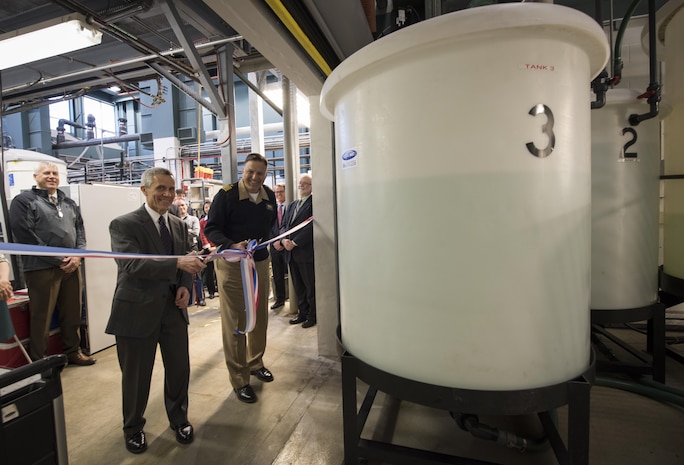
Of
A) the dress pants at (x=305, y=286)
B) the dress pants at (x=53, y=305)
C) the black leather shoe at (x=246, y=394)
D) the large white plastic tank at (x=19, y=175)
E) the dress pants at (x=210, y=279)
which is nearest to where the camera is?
the black leather shoe at (x=246, y=394)

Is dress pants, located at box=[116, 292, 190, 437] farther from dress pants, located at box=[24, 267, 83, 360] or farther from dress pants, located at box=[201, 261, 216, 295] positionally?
dress pants, located at box=[201, 261, 216, 295]

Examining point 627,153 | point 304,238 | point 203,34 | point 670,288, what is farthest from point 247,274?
point 203,34

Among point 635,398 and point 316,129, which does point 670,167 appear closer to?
point 635,398

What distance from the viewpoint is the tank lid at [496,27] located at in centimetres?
80

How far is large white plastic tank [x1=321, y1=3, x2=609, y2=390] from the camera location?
84cm

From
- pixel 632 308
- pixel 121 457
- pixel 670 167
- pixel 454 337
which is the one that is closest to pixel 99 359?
pixel 121 457

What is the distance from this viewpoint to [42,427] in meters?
0.99

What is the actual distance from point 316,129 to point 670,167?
6.93 feet

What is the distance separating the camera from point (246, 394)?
205 cm

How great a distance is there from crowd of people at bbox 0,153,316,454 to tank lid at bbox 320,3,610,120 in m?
1.31

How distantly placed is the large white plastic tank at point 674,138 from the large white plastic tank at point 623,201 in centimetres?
6

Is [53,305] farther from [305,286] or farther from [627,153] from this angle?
[627,153]

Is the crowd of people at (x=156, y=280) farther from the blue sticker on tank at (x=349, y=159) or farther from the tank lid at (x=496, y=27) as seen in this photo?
the tank lid at (x=496, y=27)

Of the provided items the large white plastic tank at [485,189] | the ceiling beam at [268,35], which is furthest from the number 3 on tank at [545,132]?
the ceiling beam at [268,35]
